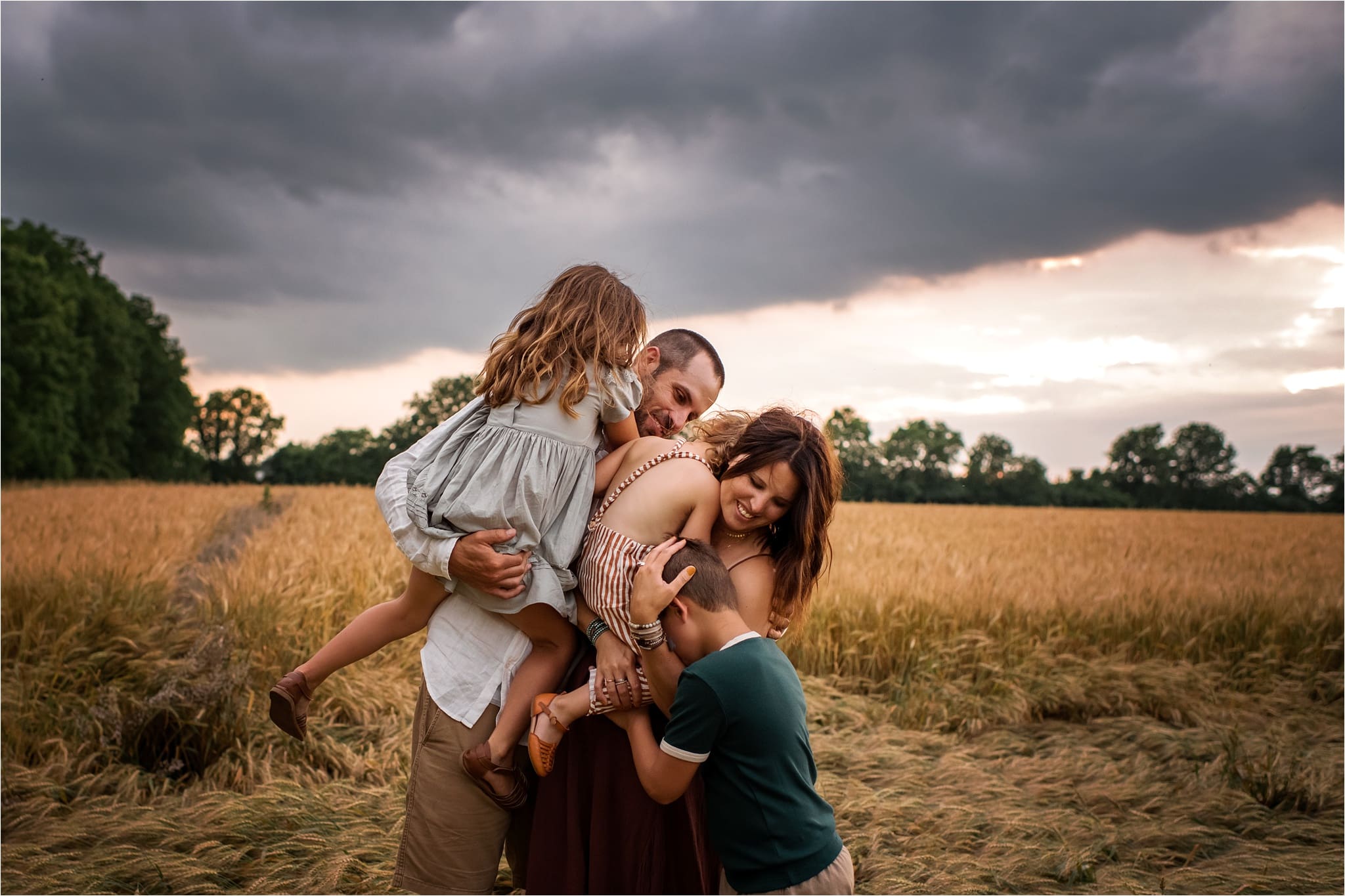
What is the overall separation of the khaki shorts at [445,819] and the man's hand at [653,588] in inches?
26.1

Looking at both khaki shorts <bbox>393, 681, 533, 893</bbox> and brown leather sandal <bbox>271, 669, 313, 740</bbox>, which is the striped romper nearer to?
khaki shorts <bbox>393, 681, 533, 893</bbox>

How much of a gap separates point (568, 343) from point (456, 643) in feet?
2.98

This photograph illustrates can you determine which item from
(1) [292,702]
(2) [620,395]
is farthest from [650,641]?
(1) [292,702]

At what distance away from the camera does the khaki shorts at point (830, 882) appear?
2.00m

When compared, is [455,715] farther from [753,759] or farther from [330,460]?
[330,460]

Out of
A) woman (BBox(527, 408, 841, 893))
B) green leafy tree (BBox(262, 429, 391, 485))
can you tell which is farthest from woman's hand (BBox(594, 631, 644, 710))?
green leafy tree (BBox(262, 429, 391, 485))

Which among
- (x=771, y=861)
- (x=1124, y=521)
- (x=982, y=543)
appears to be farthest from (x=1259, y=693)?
(x=1124, y=521)

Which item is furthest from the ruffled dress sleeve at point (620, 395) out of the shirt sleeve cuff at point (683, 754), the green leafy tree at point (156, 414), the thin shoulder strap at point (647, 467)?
the green leafy tree at point (156, 414)

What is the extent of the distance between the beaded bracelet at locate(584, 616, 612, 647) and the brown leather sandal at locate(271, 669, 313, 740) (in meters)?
1.06

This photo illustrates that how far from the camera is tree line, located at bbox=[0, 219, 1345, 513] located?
2803 cm

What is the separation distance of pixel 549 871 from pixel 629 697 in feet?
1.91

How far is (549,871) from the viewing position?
2139mm

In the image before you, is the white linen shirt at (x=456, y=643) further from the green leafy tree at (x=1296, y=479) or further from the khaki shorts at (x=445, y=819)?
the green leafy tree at (x=1296, y=479)

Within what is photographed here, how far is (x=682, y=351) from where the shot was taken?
8.75ft
